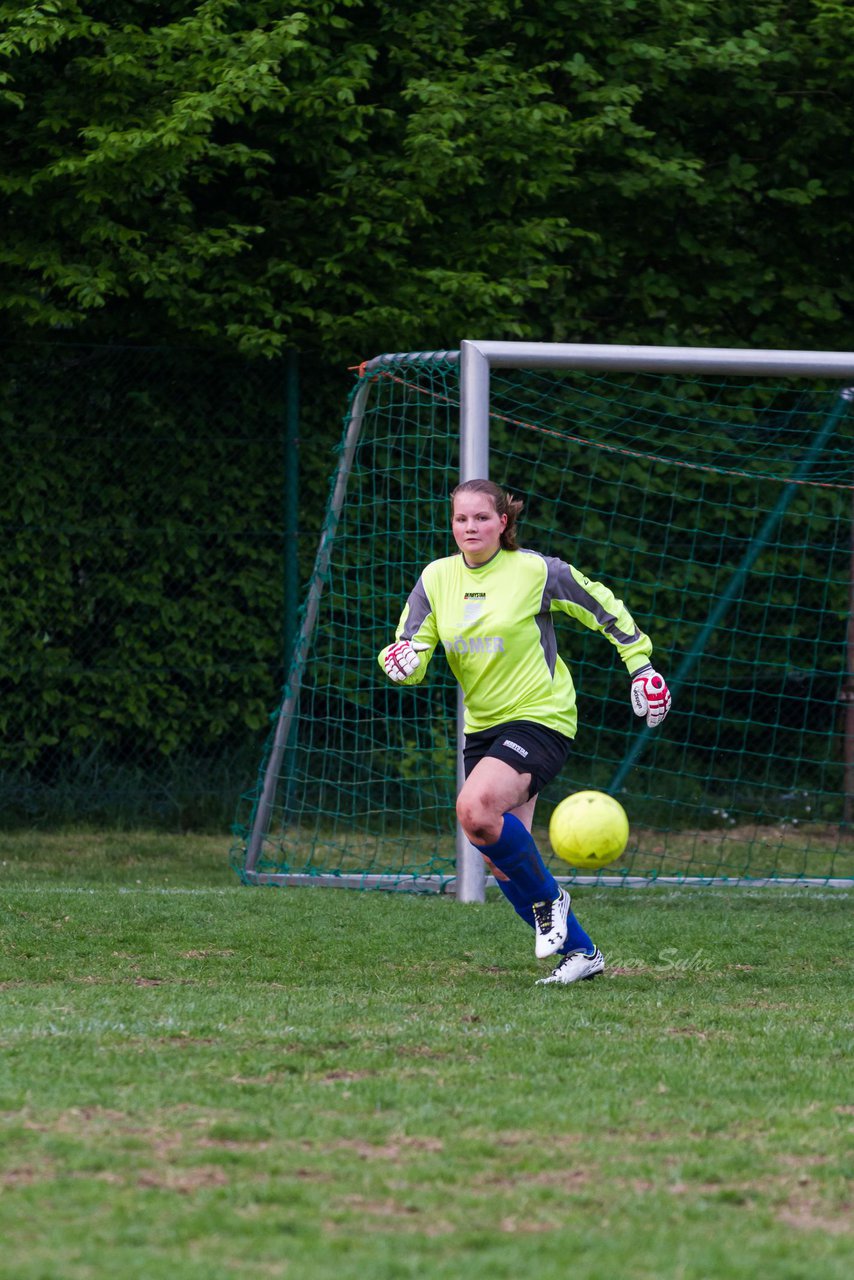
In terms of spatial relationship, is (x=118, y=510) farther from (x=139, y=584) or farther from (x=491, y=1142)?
(x=491, y=1142)

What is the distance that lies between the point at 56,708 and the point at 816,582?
459 cm

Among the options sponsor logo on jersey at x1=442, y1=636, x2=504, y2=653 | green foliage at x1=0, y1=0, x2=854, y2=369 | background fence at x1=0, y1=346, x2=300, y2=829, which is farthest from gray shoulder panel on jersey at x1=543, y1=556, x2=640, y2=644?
background fence at x1=0, y1=346, x2=300, y2=829

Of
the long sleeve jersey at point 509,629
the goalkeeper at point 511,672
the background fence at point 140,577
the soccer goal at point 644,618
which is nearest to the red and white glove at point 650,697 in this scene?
the goalkeeper at point 511,672

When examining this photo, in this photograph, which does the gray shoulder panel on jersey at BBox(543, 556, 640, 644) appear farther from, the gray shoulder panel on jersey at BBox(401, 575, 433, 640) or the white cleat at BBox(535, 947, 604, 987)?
the white cleat at BBox(535, 947, 604, 987)

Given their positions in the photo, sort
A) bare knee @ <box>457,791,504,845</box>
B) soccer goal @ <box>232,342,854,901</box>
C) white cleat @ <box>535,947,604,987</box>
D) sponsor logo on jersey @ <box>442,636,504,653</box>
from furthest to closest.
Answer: soccer goal @ <box>232,342,854,901</box>
sponsor logo on jersey @ <box>442,636,504,653</box>
white cleat @ <box>535,947,604,987</box>
bare knee @ <box>457,791,504,845</box>

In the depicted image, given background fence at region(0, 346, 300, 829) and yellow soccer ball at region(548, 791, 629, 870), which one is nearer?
yellow soccer ball at region(548, 791, 629, 870)

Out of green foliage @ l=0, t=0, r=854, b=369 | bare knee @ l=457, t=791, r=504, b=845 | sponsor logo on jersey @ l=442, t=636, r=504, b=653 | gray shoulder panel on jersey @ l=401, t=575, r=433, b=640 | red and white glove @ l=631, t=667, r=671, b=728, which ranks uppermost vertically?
green foliage @ l=0, t=0, r=854, b=369

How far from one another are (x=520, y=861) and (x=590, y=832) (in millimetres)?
417

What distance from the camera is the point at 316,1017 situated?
197 inches

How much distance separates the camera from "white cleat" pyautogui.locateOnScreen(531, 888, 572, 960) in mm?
5711

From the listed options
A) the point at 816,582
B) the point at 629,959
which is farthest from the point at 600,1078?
the point at 816,582

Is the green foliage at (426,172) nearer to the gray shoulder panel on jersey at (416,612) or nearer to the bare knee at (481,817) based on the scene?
the gray shoulder panel on jersey at (416,612)

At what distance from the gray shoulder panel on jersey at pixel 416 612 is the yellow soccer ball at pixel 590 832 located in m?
0.83

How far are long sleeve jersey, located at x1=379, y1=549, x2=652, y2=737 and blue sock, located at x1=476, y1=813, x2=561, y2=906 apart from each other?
0.39 metres
